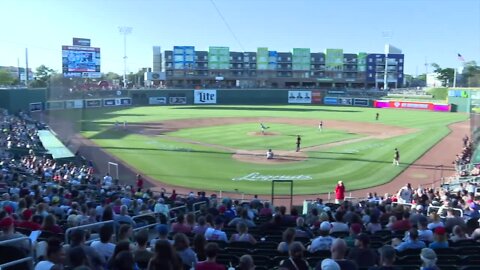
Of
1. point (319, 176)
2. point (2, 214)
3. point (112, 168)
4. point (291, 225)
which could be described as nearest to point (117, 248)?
point (2, 214)

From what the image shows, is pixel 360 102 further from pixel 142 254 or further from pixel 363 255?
pixel 142 254

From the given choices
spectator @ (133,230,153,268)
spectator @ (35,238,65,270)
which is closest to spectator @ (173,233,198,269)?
spectator @ (133,230,153,268)

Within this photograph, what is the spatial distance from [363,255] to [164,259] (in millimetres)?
3052

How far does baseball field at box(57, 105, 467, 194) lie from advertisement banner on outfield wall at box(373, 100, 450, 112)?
17.0 metres

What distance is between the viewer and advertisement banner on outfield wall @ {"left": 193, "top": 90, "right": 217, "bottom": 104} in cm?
9594

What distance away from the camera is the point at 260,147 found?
1585 inches

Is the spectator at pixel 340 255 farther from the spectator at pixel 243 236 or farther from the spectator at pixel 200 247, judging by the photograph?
the spectator at pixel 243 236

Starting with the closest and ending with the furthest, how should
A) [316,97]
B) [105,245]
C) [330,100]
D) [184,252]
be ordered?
[184,252], [105,245], [330,100], [316,97]

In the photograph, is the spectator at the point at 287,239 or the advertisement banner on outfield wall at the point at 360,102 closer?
the spectator at the point at 287,239

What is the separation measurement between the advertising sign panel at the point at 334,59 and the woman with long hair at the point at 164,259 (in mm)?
133102

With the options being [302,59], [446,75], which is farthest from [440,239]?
[446,75]

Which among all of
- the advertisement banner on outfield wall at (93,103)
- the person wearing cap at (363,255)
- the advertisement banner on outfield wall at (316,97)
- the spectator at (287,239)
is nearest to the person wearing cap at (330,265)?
the person wearing cap at (363,255)

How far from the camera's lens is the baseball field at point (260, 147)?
29.5 metres

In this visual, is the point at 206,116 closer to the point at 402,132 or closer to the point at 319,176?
the point at 402,132
